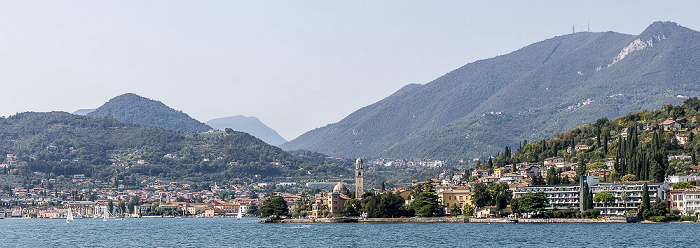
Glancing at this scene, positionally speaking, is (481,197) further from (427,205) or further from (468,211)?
(427,205)

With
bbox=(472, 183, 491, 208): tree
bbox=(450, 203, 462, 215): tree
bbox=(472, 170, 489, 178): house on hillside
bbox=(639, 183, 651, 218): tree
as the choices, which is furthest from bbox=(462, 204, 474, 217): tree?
bbox=(472, 170, 489, 178): house on hillside

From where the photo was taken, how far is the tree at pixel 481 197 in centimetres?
11825

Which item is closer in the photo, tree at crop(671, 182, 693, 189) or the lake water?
the lake water

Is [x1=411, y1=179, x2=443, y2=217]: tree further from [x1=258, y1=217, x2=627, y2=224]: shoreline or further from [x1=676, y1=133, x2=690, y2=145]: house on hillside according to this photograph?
[x1=676, y1=133, x2=690, y2=145]: house on hillside

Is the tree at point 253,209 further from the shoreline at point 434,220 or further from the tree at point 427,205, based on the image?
the tree at point 427,205

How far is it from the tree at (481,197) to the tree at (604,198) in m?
13.1

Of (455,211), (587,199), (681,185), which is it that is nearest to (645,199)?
(587,199)

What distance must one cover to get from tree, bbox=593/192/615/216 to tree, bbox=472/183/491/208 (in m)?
13.1

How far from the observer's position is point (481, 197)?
388 ft

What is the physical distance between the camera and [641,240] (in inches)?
2997

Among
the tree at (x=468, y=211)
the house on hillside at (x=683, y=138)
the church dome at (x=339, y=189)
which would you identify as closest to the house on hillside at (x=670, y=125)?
the house on hillside at (x=683, y=138)

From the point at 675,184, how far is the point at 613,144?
36.4m

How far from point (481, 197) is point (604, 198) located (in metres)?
14.9

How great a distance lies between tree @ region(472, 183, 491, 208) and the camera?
118 metres
